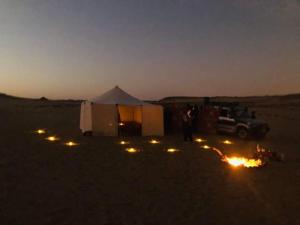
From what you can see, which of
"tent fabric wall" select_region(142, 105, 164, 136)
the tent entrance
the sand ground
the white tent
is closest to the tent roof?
the white tent

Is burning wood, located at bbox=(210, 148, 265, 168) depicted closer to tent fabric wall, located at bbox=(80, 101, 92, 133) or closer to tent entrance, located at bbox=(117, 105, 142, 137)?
tent fabric wall, located at bbox=(80, 101, 92, 133)

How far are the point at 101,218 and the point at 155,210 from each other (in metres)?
1.15

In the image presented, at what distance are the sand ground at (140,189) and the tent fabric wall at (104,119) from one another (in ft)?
14.8

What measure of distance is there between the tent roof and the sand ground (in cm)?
516

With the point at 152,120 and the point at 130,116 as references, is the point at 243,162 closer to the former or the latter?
the point at 152,120

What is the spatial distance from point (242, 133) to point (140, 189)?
11.3 metres

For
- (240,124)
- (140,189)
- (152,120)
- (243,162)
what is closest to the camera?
(140,189)

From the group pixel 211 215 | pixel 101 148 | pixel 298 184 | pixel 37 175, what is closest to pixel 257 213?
pixel 211 215

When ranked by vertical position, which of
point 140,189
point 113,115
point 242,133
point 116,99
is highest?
point 116,99

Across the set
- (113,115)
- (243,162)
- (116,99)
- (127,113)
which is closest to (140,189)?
(243,162)

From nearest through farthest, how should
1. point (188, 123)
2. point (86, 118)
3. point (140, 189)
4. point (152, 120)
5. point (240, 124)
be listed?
point (140, 189)
point (188, 123)
point (240, 124)
point (86, 118)
point (152, 120)

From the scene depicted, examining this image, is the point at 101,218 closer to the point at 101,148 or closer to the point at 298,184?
the point at 298,184

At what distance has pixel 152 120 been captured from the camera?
19.4 meters

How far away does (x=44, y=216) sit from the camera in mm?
6625
